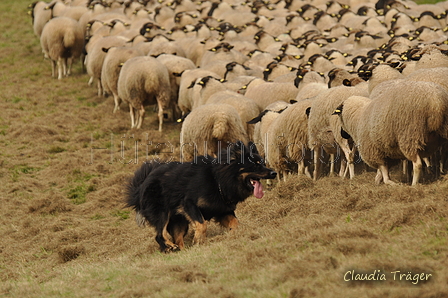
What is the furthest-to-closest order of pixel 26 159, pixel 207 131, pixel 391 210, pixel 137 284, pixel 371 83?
pixel 26 159, pixel 207 131, pixel 371 83, pixel 391 210, pixel 137 284

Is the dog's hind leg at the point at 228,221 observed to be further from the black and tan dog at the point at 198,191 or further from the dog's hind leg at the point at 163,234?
the dog's hind leg at the point at 163,234

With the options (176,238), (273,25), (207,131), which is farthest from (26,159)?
(273,25)

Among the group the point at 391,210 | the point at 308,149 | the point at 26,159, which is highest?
the point at 391,210

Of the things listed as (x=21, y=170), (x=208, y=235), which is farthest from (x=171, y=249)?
(x=21, y=170)

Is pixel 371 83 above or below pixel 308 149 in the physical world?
above

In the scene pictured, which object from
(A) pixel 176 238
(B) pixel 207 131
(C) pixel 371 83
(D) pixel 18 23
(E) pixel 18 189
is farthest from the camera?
(D) pixel 18 23

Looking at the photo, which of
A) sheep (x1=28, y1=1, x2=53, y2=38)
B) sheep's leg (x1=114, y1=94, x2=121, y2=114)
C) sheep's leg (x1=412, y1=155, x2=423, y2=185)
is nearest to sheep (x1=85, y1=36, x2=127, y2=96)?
sheep's leg (x1=114, y1=94, x2=121, y2=114)

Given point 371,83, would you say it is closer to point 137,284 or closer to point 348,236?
point 348,236

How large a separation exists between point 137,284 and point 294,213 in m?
2.63

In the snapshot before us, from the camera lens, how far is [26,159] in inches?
541

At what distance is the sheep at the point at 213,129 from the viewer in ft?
34.3

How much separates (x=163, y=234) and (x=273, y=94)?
643 centimetres

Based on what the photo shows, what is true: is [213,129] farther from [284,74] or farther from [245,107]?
[284,74]

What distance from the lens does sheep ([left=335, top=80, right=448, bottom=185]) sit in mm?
7305
